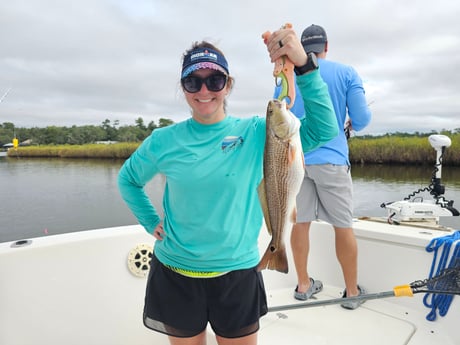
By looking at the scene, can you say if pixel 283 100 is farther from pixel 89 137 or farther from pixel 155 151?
pixel 89 137

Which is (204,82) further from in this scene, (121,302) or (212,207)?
(121,302)

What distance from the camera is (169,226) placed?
1.60 meters

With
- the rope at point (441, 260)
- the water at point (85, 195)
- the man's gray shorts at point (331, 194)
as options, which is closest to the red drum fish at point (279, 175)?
the man's gray shorts at point (331, 194)

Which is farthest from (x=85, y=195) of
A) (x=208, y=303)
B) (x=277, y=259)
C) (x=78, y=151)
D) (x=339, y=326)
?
(x=277, y=259)

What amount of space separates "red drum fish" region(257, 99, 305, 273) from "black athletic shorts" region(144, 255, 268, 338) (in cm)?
14

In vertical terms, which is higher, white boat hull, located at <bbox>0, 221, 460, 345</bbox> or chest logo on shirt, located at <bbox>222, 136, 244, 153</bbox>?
chest logo on shirt, located at <bbox>222, 136, 244, 153</bbox>

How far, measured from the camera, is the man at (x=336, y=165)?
270 centimetres

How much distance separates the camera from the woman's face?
1489 mm

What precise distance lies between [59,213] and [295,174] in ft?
48.4

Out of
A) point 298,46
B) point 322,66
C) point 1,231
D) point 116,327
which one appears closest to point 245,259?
point 298,46

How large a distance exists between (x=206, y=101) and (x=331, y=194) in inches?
65.8

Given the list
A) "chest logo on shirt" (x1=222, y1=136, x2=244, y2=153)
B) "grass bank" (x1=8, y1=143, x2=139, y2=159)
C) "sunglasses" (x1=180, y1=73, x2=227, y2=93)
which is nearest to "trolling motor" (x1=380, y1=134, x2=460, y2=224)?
"chest logo on shirt" (x1=222, y1=136, x2=244, y2=153)

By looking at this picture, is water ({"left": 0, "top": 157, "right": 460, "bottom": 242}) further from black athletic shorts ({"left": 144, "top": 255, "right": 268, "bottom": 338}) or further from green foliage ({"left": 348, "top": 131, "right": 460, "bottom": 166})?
black athletic shorts ({"left": 144, "top": 255, "right": 268, "bottom": 338})

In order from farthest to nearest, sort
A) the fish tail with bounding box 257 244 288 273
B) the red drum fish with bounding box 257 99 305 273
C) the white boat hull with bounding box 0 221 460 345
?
the white boat hull with bounding box 0 221 460 345 < the fish tail with bounding box 257 244 288 273 < the red drum fish with bounding box 257 99 305 273
